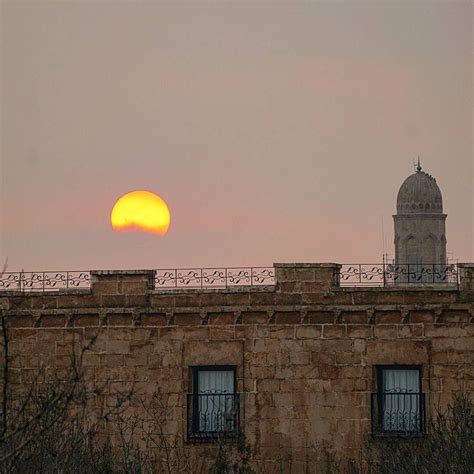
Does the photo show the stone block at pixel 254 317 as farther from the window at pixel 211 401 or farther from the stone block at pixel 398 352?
the stone block at pixel 398 352

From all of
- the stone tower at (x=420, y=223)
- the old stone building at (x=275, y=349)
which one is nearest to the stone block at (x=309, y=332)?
the old stone building at (x=275, y=349)

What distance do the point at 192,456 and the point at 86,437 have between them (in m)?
2.14

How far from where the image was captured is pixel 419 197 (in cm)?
11256

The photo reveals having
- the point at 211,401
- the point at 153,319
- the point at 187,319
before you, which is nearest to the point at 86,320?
the point at 153,319

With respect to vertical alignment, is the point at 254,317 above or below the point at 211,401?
above

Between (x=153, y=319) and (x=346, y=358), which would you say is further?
(x=153, y=319)

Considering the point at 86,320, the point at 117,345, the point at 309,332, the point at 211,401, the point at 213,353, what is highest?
the point at 86,320

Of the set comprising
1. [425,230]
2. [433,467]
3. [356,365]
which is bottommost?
[433,467]

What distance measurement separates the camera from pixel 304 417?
1163 inches

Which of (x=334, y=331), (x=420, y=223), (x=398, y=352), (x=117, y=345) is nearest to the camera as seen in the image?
(x=398, y=352)

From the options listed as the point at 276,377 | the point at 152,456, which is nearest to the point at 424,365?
the point at 276,377

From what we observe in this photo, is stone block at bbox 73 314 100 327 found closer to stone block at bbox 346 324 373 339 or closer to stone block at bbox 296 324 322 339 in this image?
stone block at bbox 296 324 322 339

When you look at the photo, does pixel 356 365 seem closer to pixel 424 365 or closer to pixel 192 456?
pixel 424 365

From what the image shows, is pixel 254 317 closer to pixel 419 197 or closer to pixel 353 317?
pixel 353 317
